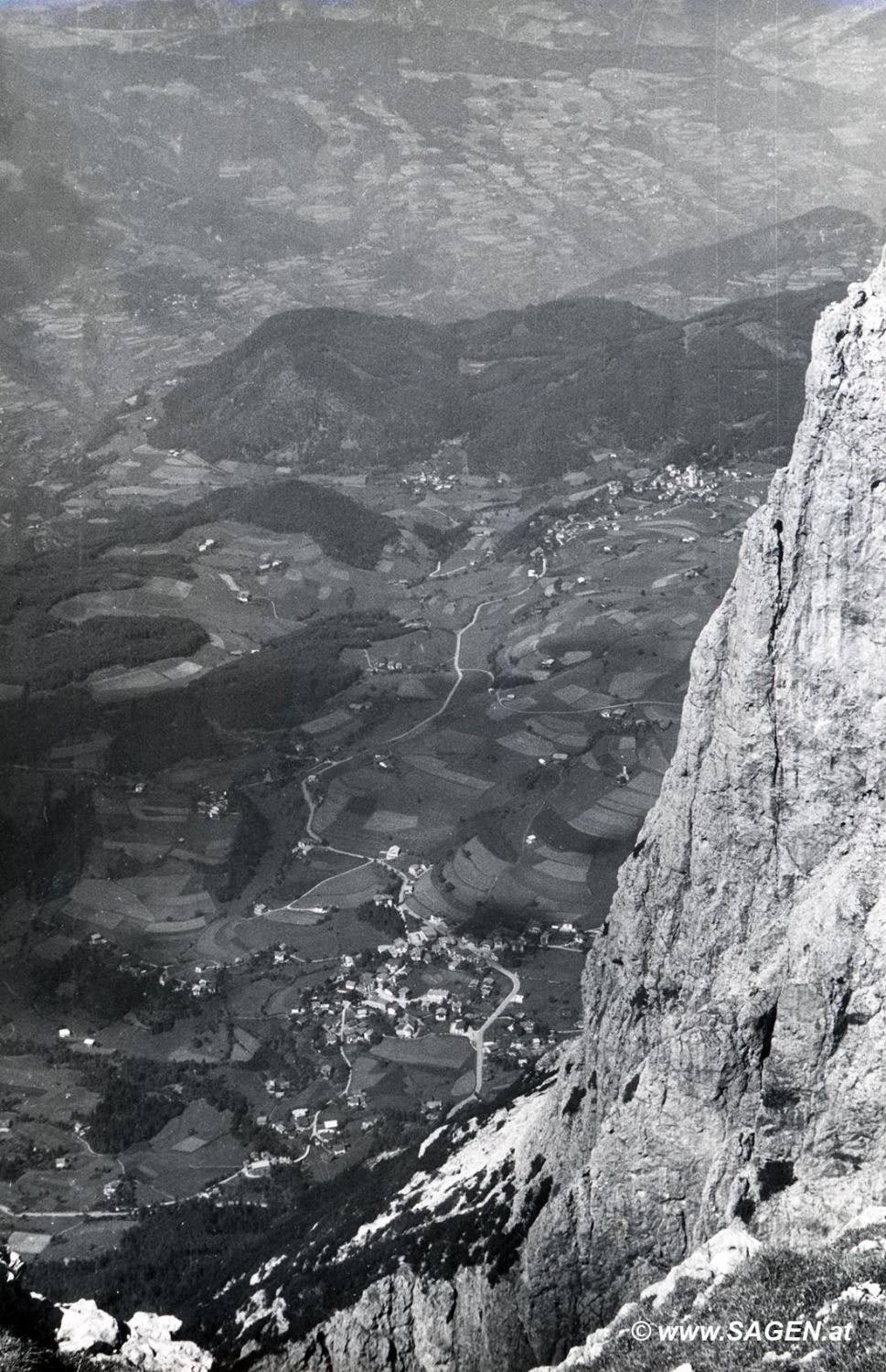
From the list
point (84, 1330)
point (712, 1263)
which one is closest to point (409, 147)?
point (84, 1330)

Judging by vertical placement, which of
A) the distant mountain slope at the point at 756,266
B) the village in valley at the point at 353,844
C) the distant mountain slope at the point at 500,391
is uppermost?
the distant mountain slope at the point at 756,266

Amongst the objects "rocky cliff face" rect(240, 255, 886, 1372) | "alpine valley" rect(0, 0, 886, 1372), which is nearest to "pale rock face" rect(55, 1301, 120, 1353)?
"alpine valley" rect(0, 0, 886, 1372)

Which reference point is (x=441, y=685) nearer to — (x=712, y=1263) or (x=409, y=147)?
(x=712, y=1263)

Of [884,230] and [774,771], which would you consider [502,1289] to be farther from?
[884,230]

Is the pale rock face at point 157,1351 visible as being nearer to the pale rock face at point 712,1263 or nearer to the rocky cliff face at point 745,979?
the rocky cliff face at point 745,979

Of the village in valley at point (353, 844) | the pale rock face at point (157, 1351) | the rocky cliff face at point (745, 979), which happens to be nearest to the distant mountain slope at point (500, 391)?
the village in valley at point (353, 844)

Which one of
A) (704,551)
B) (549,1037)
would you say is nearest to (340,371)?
(704,551)
